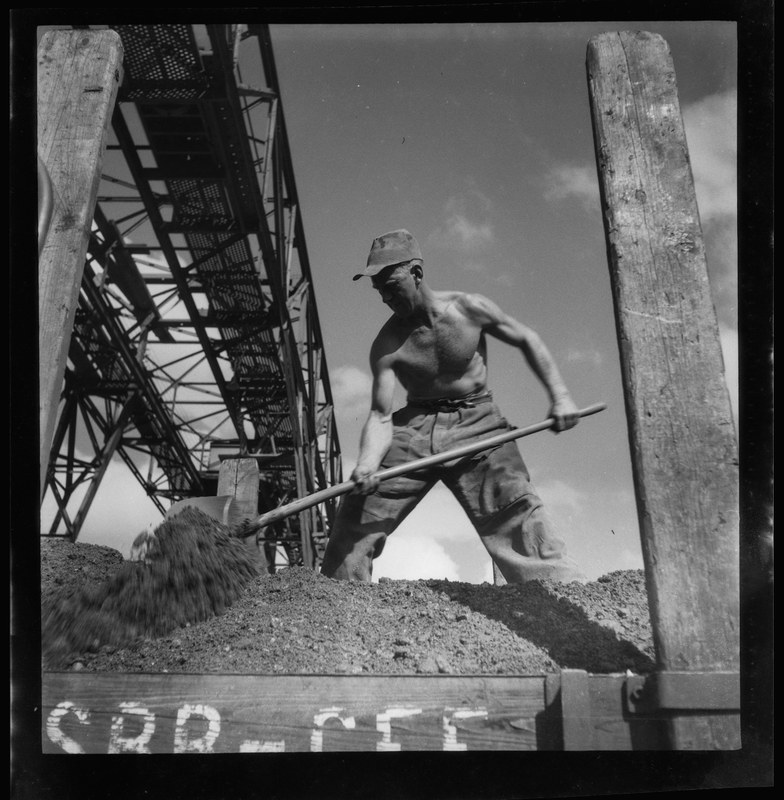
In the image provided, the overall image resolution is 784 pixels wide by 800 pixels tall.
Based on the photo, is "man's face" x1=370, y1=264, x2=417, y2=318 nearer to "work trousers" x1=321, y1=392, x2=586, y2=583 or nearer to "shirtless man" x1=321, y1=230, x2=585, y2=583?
"shirtless man" x1=321, y1=230, x2=585, y2=583

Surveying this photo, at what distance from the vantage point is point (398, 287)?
4648 mm

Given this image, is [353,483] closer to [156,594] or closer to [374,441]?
[374,441]

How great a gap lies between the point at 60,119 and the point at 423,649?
3.23m

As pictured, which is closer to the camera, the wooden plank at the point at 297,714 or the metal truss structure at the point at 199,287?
the wooden plank at the point at 297,714

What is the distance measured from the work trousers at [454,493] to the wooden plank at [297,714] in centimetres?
135

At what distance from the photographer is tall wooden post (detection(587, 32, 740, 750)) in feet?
10.6

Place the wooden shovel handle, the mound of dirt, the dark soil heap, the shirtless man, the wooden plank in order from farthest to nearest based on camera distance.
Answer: the shirtless man < the wooden shovel handle < the dark soil heap < the mound of dirt < the wooden plank

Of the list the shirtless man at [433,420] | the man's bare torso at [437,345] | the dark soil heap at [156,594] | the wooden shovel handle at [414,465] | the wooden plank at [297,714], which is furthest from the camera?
the man's bare torso at [437,345]

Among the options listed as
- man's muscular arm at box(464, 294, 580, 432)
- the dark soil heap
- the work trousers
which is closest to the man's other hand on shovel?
the work trousers

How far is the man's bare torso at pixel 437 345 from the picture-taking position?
4.75 m

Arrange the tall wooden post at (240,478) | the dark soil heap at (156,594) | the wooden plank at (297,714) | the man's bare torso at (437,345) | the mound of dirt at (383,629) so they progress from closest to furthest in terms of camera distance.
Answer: the wooden plank at (297,714), the mound of dirt at (383,629), the dark soil heap at (156,594), the man's bare torso at (437,345), the tall wooden post at (240,478)

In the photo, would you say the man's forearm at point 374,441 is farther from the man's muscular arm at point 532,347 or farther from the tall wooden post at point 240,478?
the tall wooden post at point 240,478

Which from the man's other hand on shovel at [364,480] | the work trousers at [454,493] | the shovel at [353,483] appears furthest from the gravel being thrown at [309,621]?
the man's other hand on shovel at [364,480]

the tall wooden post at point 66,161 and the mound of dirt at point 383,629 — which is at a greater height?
Answer: the tall wooden post at point 66,161
